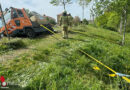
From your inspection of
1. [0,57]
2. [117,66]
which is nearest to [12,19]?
[0,57]

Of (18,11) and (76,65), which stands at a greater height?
(18,11)

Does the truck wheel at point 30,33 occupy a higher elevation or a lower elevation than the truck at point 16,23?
lower

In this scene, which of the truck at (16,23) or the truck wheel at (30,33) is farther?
the truck wheel at (30,33)

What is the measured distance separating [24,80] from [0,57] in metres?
2.11

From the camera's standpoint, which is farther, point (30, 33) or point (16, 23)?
point (30, 33)

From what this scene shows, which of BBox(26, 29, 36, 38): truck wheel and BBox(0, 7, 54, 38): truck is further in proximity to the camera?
BBox(26, 29, 36, 38): truck wheel

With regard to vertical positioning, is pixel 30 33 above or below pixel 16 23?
below

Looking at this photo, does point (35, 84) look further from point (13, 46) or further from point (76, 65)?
point (13, 46)

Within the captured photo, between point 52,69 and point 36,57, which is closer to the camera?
point 52,69

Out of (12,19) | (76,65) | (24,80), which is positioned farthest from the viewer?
(12,19)

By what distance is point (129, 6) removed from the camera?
6.64 m

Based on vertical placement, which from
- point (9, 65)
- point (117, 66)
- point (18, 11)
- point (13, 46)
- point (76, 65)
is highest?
point (18, 11)

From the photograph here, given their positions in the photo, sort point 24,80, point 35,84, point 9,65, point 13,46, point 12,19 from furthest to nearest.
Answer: point 12,19 < point 13,46 < point 9,65 < point 24,80 < point 35,84

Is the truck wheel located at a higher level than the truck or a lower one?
lower
